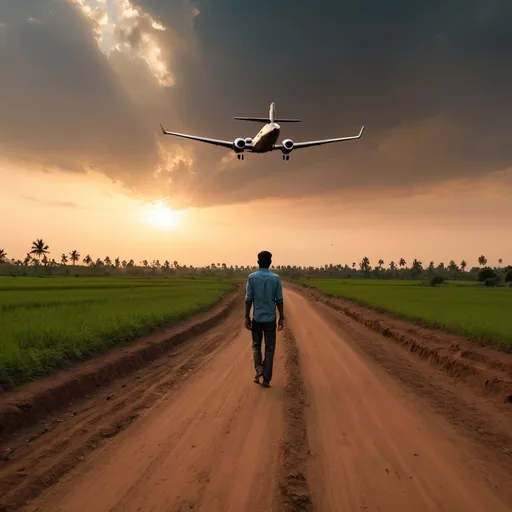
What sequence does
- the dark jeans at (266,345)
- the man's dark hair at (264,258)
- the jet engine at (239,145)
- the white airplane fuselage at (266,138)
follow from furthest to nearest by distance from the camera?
the jet engine at (239,145) < the white airplane fuselage at (266,138) < the man's dark hair at (264,258) < the dark jeans at (266,345)

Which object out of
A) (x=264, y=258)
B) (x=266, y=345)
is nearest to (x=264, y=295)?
(x=264, y=258)

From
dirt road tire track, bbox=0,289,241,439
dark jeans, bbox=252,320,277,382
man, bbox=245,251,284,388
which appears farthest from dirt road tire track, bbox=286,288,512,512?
dirt road tire track, bbox=0,289,241,439

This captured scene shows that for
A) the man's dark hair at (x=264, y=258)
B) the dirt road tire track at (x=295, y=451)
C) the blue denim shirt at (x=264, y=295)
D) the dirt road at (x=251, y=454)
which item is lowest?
the dirt road at (x=251, y=454)

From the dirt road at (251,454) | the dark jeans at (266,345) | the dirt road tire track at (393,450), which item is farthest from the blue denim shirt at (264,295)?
the dirt road tire track at (393,450)

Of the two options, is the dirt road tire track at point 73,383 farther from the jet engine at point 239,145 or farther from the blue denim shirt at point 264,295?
the jet engine at point 239,145

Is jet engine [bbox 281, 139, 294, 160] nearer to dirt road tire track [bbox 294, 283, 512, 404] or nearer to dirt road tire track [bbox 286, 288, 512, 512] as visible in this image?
dirt road tire track [bbox 294, 283, 512, 404]
